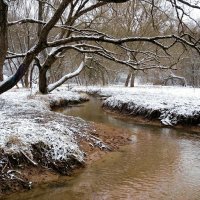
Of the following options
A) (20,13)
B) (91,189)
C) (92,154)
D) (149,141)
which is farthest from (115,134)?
(20,13)

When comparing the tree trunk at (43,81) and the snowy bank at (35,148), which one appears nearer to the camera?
the snowy bank at (35,148)

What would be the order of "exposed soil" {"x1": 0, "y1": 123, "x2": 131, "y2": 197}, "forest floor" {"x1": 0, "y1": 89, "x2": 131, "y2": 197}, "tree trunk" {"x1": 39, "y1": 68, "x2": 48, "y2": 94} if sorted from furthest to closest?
"tree trunk" {"x1": 39, "y1": 68, "x2": 48, "y2": 94} → "forest floor" {"x1": 0, "y1": 89, "x2": 131, "y2": 197} → "exposed soil" {"x1": 0, "y1": 123, "x2": 131, "y2": 197}

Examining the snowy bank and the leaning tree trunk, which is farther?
the leaning tree trunk

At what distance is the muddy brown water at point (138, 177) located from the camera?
6691 mm

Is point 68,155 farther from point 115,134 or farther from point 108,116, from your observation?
point 108,116

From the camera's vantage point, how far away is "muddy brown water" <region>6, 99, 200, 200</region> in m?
6.69

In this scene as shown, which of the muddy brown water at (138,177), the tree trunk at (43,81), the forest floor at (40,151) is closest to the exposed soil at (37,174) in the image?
the forest floor at (40,151)

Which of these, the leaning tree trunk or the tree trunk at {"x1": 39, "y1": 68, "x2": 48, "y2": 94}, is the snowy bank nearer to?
the leaning tree trunk

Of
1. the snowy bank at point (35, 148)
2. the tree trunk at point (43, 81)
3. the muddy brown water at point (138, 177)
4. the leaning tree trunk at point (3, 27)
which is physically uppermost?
the leaning tree trunk at point (3, 27)

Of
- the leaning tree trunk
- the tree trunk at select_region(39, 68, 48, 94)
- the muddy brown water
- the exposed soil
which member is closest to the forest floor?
the exposed soil

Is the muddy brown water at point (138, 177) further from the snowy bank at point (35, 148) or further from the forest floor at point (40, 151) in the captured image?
the snowy bank at point (35, 148)

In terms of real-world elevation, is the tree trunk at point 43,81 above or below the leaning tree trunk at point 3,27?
below

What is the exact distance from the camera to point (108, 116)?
58.0 feet

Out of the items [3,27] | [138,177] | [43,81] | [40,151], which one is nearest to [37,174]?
[40,151]
